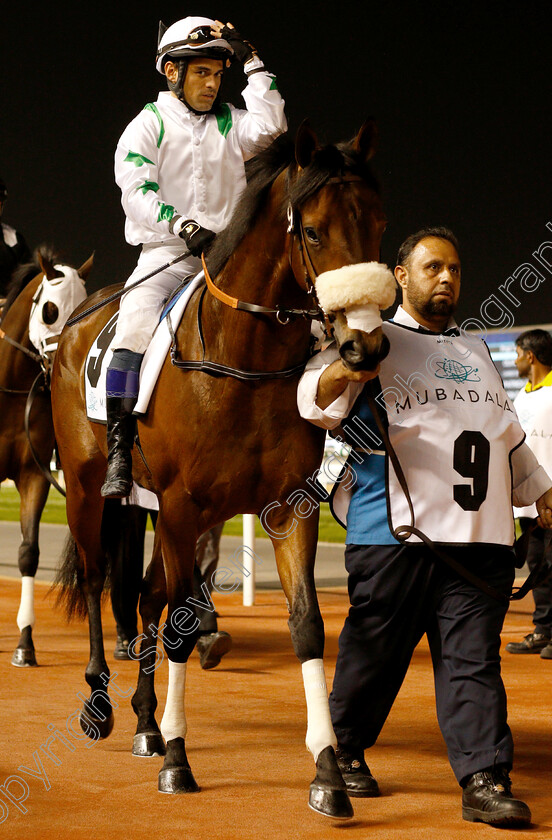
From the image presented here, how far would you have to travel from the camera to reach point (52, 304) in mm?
6051

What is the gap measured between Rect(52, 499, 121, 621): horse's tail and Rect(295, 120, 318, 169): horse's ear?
2757mm

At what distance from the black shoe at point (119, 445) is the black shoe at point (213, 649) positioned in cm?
216

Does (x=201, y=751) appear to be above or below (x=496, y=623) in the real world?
below

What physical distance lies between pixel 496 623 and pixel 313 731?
0.70m

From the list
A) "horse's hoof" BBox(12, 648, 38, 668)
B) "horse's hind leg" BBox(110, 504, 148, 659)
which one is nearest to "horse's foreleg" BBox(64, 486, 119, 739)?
"horse's hind leg" BBox(110, 504, 148, 659)

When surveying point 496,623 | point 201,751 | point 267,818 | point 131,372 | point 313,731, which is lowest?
point 201,751

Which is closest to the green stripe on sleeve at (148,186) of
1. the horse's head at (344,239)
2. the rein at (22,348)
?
the horse's head at (344,239)

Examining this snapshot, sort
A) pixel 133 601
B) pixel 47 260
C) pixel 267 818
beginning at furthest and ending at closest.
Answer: pixel 47 260 → pixel 133 601 → pixel 267 818

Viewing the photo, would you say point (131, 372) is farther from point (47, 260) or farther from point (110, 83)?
point (110, 83)

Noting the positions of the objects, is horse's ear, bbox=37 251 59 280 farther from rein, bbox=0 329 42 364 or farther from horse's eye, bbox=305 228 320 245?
horse's eye, bbox=305 228 320 245

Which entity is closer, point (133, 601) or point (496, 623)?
point (496, 623)

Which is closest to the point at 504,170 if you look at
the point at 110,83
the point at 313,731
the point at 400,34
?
the point at 400,34

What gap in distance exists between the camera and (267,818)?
3037 mm

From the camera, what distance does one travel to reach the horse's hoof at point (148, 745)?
3902 millimetres
